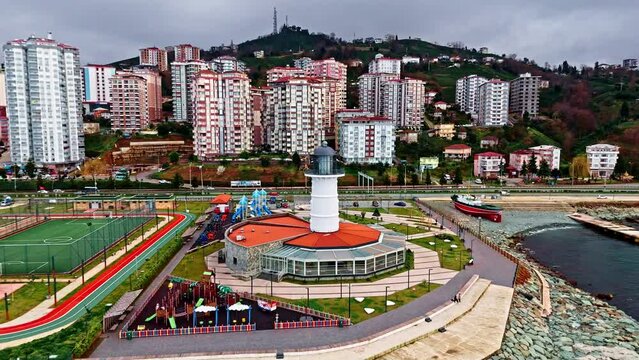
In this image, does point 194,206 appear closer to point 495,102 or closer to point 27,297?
point 27,297

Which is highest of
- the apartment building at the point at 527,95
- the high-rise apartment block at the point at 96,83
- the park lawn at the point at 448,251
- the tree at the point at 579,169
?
the high-rise apartment block at the point at 96,83

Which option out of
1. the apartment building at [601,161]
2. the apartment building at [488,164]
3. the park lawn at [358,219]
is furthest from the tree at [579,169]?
the park lawn at [358,219]

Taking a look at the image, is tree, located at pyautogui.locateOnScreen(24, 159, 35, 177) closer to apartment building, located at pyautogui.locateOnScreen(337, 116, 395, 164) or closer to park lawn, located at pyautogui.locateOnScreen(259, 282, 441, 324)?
apartment building, located at pyautogui.locateOnScreen(337, 116, 395, 164)

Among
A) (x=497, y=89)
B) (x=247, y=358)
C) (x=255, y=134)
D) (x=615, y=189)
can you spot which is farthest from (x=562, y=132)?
(x=247, y=358)

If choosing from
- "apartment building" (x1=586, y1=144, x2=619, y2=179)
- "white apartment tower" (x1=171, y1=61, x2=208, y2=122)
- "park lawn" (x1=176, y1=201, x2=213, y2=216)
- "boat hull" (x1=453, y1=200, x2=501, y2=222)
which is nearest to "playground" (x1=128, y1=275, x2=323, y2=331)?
"park lawn" (x1=176, y1=201, x2=213, y2=216)

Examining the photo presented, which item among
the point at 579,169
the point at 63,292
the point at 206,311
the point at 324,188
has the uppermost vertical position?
the point at 324,188

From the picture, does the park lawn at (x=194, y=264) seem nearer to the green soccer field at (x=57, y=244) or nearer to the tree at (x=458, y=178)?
the green soccer field at (x=57, y=244)

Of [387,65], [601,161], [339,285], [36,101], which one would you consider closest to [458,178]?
[601,161]
